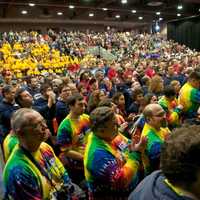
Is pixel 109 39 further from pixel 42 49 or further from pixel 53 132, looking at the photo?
pixel 53 132

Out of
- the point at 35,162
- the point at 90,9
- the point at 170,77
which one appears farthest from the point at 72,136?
the point at 90,9

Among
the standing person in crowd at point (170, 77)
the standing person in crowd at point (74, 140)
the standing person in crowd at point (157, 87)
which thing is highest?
the standing person in crowd at point (157, 87)

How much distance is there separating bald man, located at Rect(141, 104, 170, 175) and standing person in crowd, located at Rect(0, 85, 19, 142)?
199 centimetres

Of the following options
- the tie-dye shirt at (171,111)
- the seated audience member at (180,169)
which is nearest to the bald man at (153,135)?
the tie-dye shirt at (171,111)

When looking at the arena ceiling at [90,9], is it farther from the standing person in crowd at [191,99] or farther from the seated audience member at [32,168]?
the seated audience member at [32,168]

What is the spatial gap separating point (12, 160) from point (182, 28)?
29.3 metres

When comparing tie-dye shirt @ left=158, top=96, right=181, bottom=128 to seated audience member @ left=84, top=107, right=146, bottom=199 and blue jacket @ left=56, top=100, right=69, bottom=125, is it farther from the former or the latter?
seated audience member @ left=84, top=107, right=146, bottom=199

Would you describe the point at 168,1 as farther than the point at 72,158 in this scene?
Yes

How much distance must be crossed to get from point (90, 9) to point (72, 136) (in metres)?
21.5

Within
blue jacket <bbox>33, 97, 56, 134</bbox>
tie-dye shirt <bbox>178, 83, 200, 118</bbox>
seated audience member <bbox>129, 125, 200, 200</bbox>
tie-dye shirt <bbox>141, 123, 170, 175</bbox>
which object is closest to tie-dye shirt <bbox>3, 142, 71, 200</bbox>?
tie-dye shirt <bbox>141, 123, 170, 175</bbox>

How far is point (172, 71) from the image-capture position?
9.19 m

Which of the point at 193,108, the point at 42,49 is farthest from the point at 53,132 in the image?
the point at 42,49

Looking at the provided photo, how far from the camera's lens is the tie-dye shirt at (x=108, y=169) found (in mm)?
2600

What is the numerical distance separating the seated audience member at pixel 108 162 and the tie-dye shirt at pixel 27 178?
0.29m
